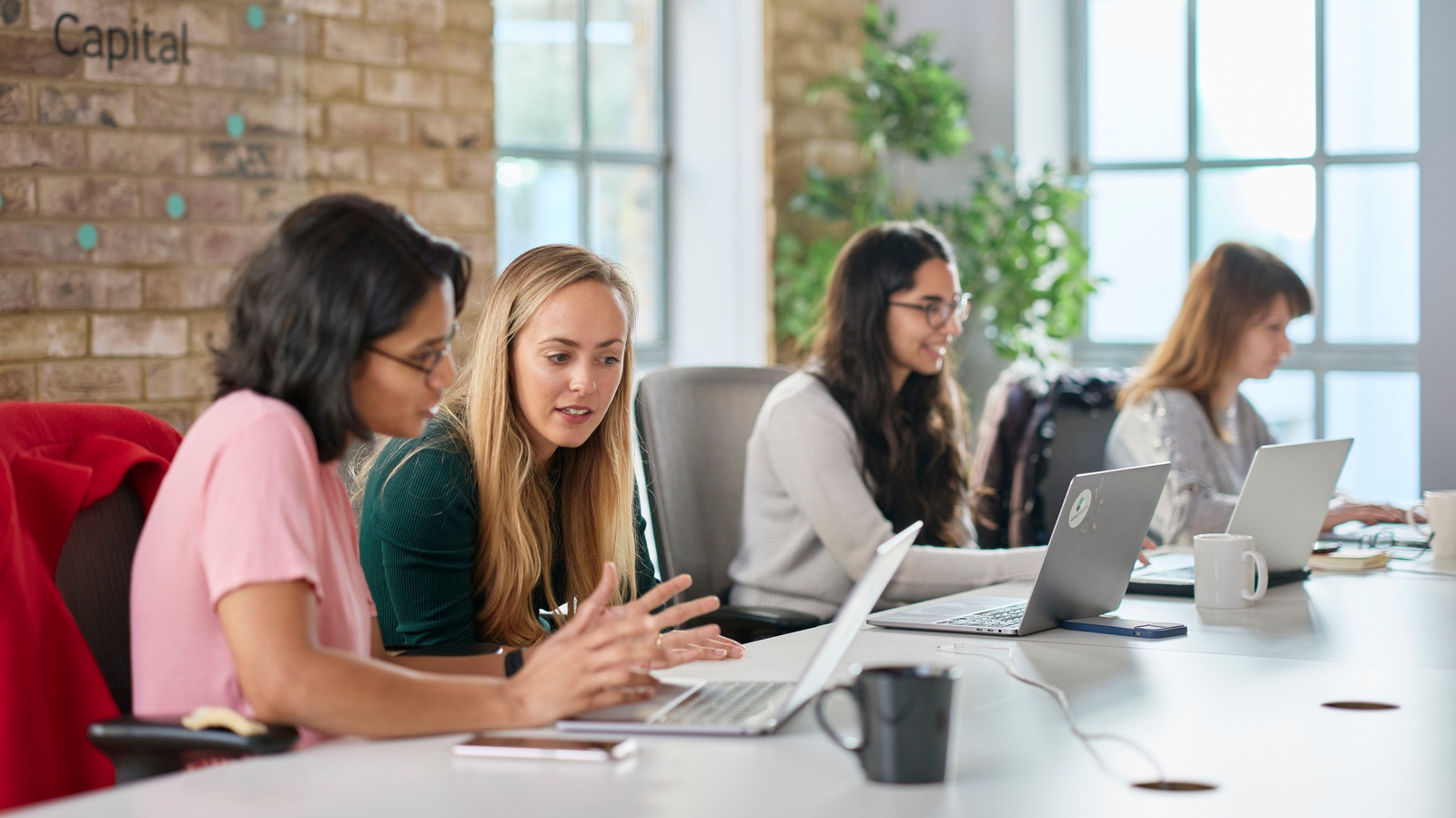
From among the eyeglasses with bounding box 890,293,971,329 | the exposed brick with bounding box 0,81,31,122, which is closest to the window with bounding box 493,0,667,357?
the exposed brick with bounding box 0,81,31,122

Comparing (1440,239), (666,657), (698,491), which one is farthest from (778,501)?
(1440,239)

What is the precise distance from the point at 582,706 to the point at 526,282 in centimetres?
Result: 87

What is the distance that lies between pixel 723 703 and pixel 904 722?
314 millimetres

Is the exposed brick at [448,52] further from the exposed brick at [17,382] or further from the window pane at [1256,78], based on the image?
the window pane at [1256,78]

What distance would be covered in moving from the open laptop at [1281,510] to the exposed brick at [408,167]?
223cm

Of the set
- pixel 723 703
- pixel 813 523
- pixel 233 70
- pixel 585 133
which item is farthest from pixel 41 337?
pixel 723 703

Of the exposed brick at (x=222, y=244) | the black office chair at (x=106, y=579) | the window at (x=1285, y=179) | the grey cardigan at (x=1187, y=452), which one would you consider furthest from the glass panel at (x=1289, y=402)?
the black office chair at (x=106, y=579)

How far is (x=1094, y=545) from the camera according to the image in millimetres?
1852

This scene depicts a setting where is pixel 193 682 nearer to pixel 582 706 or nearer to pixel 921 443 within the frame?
pixel 582 706

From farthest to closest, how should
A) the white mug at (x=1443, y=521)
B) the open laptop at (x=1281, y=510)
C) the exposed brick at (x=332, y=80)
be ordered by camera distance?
the exposed brick at (x=332, y=80)
the white mug at (x=1443, y=521)
the open laptop at (x=1281, y=510)

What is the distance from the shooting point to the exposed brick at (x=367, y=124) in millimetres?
3594

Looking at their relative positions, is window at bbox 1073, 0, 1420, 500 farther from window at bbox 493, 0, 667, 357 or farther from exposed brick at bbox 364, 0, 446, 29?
exposed brick at bbox 364, 0, 446, 29

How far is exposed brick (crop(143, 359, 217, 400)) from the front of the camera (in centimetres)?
328

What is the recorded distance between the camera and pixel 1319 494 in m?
2.37
